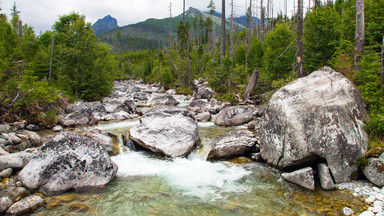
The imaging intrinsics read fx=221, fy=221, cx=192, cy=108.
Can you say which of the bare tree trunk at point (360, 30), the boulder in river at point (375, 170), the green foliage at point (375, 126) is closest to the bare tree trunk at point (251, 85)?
the bare tree trunk at point (360, 30)

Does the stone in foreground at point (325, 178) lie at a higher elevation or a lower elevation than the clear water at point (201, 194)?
higher

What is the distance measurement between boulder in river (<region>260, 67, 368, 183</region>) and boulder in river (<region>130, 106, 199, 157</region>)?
118 inches

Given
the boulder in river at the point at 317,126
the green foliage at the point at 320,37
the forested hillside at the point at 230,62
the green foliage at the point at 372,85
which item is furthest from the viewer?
the green foliage at the point at 320,37

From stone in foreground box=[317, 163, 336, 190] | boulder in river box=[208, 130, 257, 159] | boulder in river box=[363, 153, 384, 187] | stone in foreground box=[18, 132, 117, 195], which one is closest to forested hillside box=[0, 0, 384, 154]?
boulder in river box=[363, 153, 384, 187]

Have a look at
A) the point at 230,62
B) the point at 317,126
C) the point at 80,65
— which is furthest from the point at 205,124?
the point at 80,65

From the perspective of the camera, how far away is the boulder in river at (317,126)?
6148 millimetres

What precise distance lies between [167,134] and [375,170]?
22.2 ft

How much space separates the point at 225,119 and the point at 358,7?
8726mm

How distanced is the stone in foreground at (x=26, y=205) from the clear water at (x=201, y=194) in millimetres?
241

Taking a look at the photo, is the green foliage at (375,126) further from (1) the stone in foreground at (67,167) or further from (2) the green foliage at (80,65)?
(2) the green foliage at (80,65)

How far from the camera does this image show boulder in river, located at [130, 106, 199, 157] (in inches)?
344

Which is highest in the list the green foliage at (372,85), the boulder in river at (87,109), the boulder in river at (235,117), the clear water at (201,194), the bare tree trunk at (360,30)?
the bare tree trunk at (360,30)

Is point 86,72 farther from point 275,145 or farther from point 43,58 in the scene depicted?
point 275,145

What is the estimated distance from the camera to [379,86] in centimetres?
805
